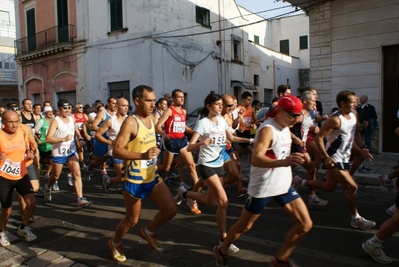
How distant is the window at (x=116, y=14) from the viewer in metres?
19.2

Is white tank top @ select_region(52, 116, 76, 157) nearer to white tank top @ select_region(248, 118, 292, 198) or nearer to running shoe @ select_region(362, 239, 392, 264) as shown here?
white tank top @ select_region(248, 118, 292, 198)

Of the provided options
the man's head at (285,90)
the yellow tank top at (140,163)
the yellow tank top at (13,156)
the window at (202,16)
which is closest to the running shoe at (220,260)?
the yellow tank top at (140,163)

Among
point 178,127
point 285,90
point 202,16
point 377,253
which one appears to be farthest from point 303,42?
point 377,253

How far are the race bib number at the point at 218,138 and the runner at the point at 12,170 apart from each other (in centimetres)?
238

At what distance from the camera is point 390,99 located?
1101cm

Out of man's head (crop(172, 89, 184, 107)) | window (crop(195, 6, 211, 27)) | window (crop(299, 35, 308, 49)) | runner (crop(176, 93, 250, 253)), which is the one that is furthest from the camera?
window (crop(299, 35, 308, 49))

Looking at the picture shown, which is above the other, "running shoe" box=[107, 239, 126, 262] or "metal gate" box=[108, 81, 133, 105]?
"metal gate" box=[108, 81, 133, 105]

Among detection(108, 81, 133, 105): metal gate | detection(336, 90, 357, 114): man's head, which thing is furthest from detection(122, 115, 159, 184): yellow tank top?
detection(108, 81, 133, 105): metal gate

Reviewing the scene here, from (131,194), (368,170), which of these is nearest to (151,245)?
(131,194)

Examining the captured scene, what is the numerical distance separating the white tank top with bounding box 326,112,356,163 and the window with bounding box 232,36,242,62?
63.0 feet

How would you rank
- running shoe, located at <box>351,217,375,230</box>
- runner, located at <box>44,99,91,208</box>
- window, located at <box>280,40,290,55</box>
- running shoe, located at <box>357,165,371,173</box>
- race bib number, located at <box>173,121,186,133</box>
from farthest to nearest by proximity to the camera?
window, located at <box>280,40,290,55</box>, running shoe, located at <box>357,165,371,173</box>, race bib number, located at <box>173,121,186,133</box>, runner, located at <box>44,99,91,208</box>, running shoe, located at <box>351,217,375,230</box>

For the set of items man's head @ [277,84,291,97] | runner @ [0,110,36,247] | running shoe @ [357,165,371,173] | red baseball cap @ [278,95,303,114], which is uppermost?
man's head @ [277,84,291,97]

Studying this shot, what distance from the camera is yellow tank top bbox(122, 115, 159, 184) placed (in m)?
3.74

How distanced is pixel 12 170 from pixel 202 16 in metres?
18.2
